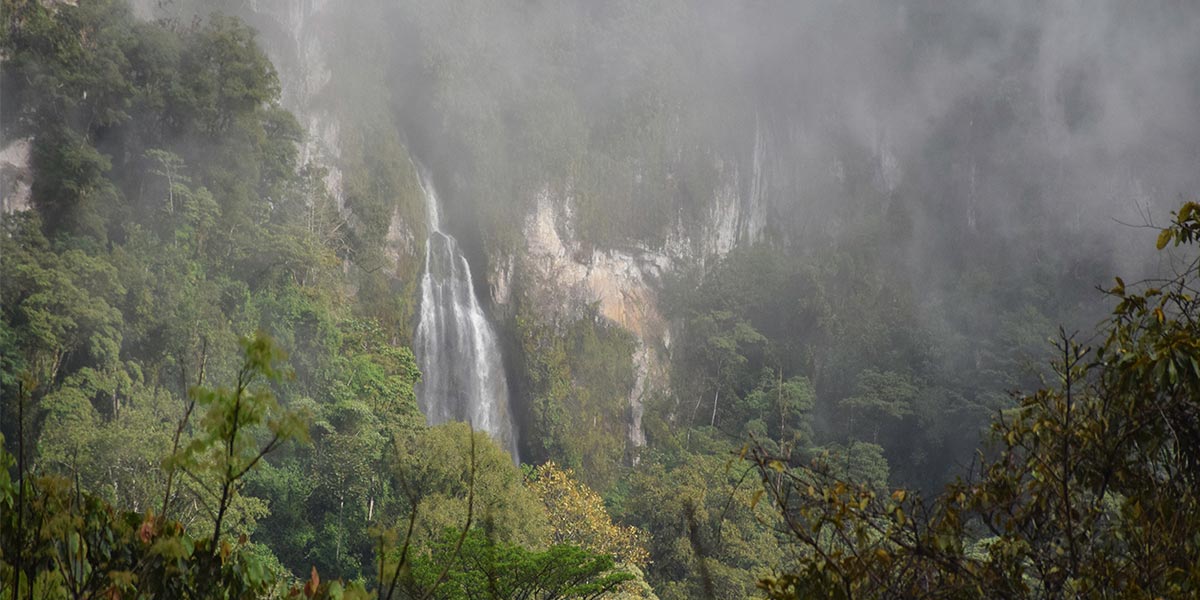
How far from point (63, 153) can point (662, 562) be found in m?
11.8

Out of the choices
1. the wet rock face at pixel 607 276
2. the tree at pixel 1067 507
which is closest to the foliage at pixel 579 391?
the wet rock face at pixel 607 276

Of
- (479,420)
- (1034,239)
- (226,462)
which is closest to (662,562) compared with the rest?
(479,420)

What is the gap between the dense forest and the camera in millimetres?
2936

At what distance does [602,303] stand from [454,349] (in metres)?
5.47

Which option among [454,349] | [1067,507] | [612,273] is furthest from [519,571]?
[612,273]

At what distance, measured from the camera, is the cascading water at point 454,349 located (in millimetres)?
22734

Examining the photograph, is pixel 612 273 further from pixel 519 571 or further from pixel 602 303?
pixel 519 571

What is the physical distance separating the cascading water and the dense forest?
23 centimetres

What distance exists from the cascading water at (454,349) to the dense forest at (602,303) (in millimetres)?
231

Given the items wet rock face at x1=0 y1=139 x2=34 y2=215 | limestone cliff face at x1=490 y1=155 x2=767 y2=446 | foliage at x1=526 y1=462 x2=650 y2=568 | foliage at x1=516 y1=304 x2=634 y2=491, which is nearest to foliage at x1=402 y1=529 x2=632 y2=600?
foliage at x1=526 y1=462 x2=650 y2=568

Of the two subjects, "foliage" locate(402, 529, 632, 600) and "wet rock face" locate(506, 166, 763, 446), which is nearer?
"foliage" locate(402, 529, 632, 600)

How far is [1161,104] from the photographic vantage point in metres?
36.6

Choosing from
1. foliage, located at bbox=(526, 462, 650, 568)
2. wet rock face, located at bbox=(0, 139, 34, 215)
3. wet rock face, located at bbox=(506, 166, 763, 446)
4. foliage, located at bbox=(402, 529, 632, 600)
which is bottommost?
foliage, located at bbox=(402, 529, 632, 600)

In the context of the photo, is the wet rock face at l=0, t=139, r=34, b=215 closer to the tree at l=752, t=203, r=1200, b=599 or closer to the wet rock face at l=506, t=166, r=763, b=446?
the wet rock face at l=506, t=166, r=763, b=446
